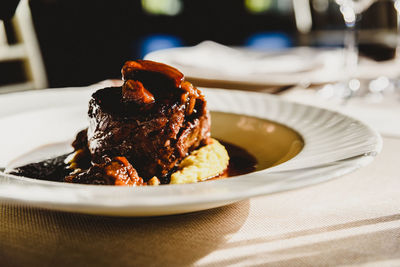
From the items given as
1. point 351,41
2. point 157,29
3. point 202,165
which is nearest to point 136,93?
point 202,165

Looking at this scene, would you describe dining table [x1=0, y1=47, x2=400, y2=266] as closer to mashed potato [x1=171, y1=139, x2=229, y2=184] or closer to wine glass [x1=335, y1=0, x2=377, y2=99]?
mashed potato [x1=171, y1=139, x2=229, y2=184]

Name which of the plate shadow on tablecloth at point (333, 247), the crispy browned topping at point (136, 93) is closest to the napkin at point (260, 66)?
the crispy browned topping at point (136, 93)

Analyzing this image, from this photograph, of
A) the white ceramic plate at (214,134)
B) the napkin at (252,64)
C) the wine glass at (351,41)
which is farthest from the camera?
the wine glass at (351,41)

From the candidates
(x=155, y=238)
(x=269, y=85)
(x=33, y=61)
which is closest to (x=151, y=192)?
(x=155, y=238)

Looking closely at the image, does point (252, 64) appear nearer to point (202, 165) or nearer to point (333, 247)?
point (202, 165)

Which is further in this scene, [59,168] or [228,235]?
[59,168]

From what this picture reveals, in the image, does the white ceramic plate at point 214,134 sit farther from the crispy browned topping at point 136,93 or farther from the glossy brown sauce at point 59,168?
the crispy browned topping at point 136,93

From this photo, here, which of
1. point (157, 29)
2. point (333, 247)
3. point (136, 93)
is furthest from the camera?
point (157, 29)
